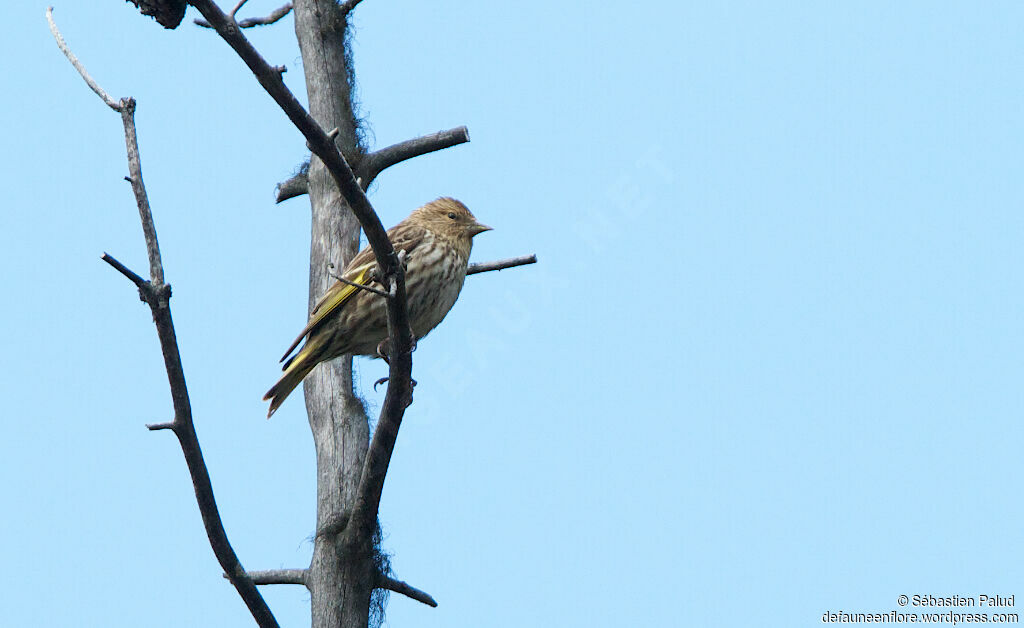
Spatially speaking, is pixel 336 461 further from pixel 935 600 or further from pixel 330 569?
pixel 935 600

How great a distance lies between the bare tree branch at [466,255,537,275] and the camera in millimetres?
5763

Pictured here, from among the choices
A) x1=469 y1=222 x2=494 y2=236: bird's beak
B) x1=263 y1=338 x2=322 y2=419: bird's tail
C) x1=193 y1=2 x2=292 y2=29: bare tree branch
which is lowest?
x1=263 y1=338 x2=322 y2=419: bird's tail

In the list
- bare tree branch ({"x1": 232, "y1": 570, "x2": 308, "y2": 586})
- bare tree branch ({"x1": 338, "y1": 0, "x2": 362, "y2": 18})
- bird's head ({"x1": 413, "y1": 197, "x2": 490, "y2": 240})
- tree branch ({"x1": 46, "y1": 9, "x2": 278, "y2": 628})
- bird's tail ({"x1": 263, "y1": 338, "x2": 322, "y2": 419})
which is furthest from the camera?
bare tree branch ({"x1": 338, "y1": 0, "x2": 362, "y2": 18})

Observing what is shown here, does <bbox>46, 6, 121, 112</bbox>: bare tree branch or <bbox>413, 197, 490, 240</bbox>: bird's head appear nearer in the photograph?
<bbox>46, 6, 121, 112</bbox>: bare tree branch

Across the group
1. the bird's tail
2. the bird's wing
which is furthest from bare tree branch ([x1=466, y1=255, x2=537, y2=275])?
the bird's tail

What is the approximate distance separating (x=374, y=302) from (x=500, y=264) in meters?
0.88

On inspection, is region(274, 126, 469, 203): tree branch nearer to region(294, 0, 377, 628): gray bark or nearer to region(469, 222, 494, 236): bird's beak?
region(294, 0, 377, 628): gray bark

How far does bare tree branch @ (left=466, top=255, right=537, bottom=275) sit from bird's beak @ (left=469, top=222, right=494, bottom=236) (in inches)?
12.8

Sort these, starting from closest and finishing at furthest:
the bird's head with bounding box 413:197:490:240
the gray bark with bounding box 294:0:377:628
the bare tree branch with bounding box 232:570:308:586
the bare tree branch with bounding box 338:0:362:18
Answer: the gray bark with bounding box 294:0:377:628
the bare tree branch with bounding box 232:570:308:586
the bird's head with bounding box 413:197:490:240
the bare tree branch with bounding box 338:0:362:18

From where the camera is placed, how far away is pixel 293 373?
561 cm

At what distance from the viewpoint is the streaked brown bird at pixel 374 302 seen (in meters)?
5.52

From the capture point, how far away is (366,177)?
6.49 m

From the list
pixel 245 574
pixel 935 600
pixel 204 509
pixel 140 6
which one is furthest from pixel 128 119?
pixel 935 600

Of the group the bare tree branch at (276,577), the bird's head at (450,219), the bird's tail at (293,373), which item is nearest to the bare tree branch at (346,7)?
the bird's head at (450,219)
